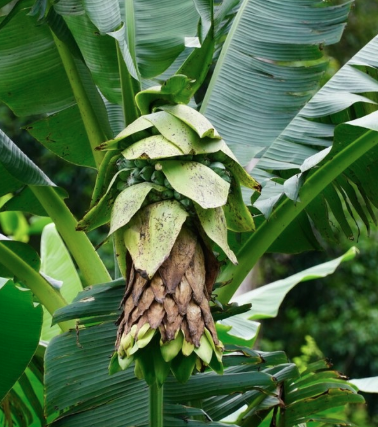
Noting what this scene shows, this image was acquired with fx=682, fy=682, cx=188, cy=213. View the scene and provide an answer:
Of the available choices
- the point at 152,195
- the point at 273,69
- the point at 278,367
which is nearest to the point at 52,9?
the point at 273,69

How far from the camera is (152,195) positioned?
0.83 meters

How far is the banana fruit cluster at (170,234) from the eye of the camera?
75cm

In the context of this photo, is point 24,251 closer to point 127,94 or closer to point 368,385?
point 127,94

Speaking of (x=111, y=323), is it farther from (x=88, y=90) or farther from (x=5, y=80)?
(x=5, y=80)

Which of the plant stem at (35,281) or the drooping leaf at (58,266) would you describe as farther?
the drooping leaf at (58,266)

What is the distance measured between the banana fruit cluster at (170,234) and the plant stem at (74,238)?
1.07ft

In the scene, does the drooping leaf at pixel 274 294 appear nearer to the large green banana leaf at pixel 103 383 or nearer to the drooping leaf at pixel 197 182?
the large green banana leaf at pixel 103 383

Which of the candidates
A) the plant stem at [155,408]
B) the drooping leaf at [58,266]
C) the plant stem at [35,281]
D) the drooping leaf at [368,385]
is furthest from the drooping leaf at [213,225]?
the drooping leaf at [58,266]

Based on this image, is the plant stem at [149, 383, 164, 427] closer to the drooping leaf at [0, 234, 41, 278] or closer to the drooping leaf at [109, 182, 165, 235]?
the drooping leaf at [109, 182, 165, 235]

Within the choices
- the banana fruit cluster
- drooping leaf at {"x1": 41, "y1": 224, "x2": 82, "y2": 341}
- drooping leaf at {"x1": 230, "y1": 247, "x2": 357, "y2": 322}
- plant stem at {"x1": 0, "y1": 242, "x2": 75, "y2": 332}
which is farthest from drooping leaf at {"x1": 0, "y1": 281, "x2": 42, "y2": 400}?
drooping leaf at {"x1": 230, "y1": 247, "x2": 357, "y2": 322}

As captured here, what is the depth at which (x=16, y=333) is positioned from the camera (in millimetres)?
1050

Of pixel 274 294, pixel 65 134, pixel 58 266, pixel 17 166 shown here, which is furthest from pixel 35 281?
pixel 274 294

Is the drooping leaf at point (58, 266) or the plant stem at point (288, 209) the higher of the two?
the plant stem at point (288, 209)

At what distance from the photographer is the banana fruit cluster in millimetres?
750
